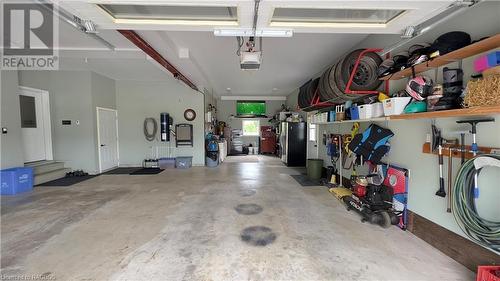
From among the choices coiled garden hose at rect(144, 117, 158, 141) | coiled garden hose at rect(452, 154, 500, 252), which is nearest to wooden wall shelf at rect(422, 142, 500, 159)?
coiled garden hose at rect(452, 154, 500, 252)

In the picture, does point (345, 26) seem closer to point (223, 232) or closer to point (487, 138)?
point (487, 138)

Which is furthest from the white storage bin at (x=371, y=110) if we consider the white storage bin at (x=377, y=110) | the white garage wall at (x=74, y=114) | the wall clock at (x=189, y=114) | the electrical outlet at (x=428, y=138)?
the white garage wall at (x=74, y=114)

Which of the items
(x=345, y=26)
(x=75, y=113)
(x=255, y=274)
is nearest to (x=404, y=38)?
(x=345, y=26)

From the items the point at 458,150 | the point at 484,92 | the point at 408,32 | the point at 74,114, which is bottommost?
the point at 458,150

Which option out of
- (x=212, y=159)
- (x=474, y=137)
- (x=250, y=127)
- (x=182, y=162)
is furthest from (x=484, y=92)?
(x=250, y=127)

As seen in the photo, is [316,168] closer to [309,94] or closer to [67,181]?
[309,94]

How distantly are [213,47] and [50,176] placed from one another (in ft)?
17.2

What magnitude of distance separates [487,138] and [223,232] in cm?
287

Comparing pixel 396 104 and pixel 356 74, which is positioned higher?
pixel 356 74

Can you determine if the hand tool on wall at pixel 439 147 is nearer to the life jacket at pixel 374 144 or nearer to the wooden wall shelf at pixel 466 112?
the wooden wall shelf at pixel 466 112

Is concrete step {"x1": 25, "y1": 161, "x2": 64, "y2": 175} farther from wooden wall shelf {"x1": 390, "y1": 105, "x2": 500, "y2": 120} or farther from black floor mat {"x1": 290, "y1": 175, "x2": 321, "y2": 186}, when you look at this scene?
wooden wall shelf {"x1": 390, "y1": 105, "x2": 500, "y2": 120}

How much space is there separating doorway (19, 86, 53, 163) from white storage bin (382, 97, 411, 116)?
7.76 metres

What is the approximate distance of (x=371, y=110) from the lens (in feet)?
10.6

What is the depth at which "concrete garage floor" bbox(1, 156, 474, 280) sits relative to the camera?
6.83ft
